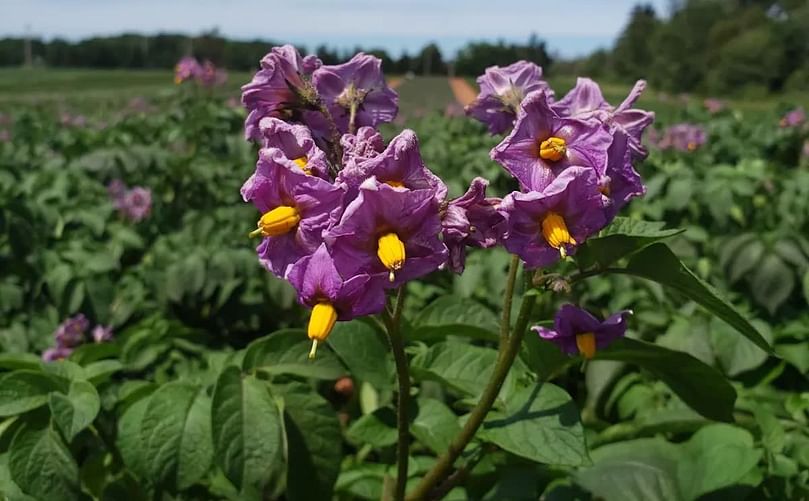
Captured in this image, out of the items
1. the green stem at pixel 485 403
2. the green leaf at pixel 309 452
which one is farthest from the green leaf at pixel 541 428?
the green leaf at pixel 309 452

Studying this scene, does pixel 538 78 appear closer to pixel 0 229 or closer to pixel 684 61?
pixel 0 229

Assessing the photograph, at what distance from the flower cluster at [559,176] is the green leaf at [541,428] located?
283 mm

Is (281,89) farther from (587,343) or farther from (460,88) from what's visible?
(460,88)

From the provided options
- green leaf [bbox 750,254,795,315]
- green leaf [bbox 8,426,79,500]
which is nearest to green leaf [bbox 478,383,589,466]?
green leaf [bbox 8,426,79,500]

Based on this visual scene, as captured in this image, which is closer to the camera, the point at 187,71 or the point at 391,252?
the point at 391,252

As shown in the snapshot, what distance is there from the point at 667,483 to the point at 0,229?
2.25m

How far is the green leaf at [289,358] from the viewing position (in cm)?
140

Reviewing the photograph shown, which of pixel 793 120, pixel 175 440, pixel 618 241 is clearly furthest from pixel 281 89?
pixel 793 120

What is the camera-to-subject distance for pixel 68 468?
1.31 m

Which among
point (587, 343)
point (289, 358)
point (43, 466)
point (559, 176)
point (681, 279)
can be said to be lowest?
point (43, 466)

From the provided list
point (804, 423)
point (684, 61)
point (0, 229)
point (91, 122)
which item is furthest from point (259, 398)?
point (684, 61)

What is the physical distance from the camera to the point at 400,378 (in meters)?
1.16

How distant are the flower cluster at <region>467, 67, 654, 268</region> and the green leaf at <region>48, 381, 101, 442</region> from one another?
0.71 m

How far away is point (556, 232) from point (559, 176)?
0.06 m
